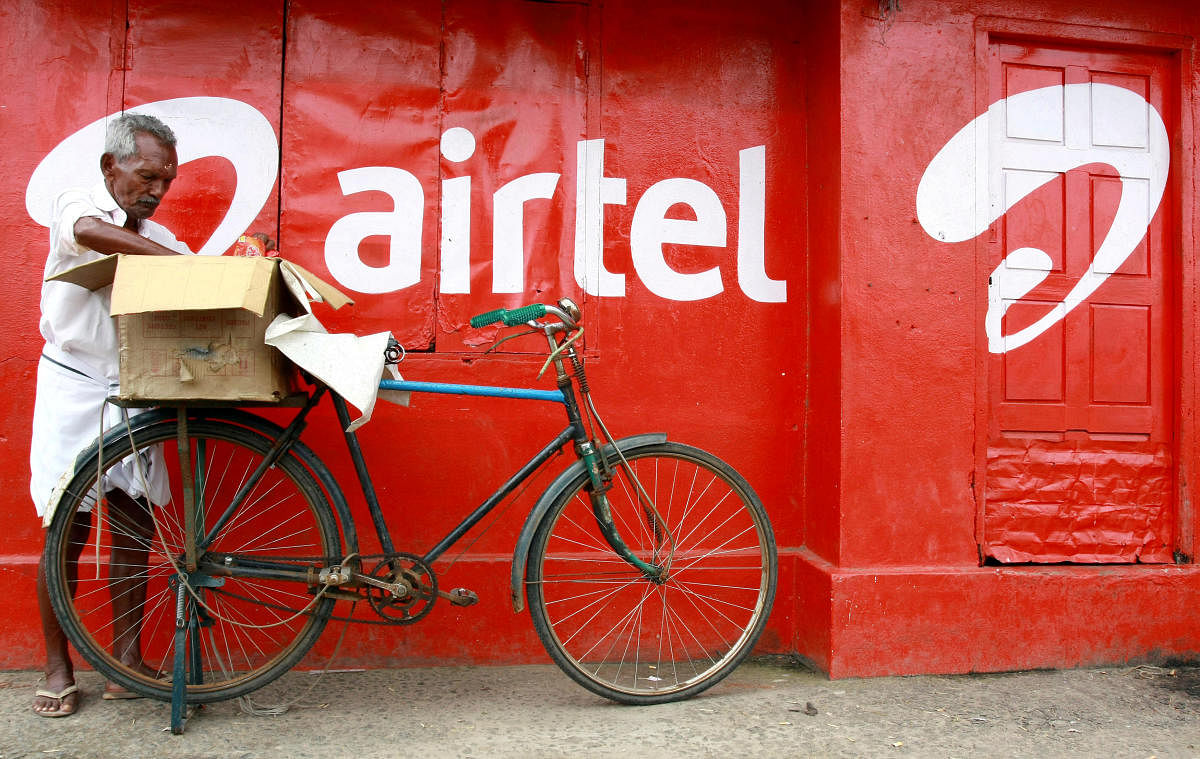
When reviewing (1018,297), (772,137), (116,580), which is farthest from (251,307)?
(1018,297)

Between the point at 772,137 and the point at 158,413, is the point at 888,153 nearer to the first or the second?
the point at 772,137

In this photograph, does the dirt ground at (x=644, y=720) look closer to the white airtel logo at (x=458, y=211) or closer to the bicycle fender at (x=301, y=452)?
the bicycle fender at (x=301, y=452)

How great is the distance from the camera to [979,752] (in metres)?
2.77

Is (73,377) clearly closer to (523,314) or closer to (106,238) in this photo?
(106,238)

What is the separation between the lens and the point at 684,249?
12.2ft

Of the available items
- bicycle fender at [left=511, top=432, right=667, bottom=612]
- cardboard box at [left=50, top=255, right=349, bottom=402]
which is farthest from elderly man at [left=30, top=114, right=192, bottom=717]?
bicycle fender at [left=511, top=432, right=667, bottom=612]

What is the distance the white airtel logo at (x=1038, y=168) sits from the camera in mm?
3535

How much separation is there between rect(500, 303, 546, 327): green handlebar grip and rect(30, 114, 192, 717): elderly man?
1133 millimetres

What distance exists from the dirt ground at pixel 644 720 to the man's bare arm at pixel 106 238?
157 centimetres

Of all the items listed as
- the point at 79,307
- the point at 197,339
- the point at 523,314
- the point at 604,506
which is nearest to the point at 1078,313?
the point at 604,506

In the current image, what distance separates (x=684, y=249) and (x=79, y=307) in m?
2.31

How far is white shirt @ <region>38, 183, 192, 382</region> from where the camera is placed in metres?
2.79

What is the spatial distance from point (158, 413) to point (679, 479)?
2.01 m

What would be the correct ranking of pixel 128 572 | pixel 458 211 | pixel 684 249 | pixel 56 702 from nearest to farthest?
pixel 56 702
pixel 128 572
pixel 458 211
pixel 684 249
